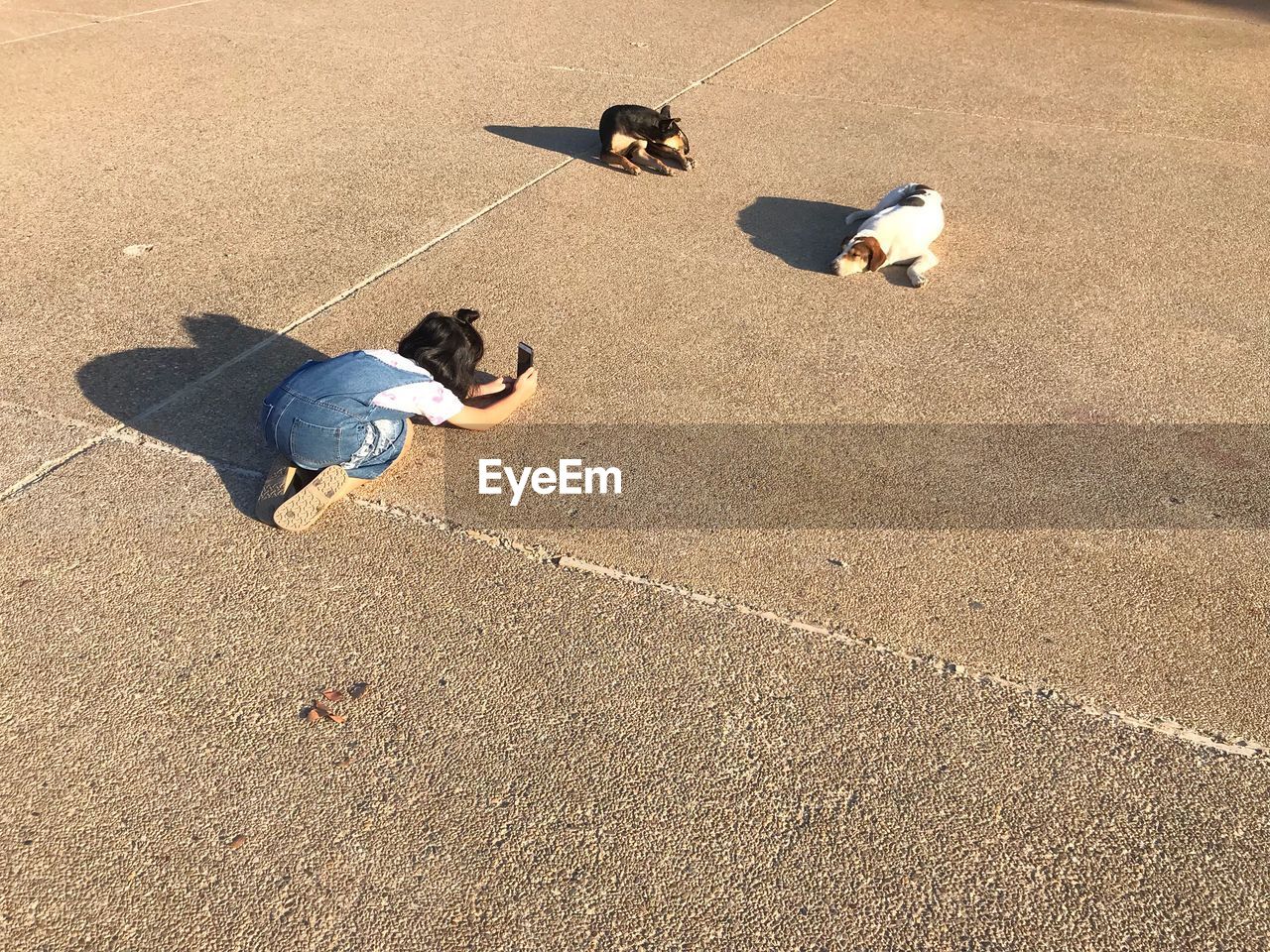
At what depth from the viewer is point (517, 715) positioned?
303 cm

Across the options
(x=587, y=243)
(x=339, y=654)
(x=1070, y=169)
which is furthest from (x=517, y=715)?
(x=1070, y=169)

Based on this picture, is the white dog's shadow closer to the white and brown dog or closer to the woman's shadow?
the white and brown dog

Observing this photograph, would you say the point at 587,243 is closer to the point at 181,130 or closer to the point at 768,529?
the point at 768,529

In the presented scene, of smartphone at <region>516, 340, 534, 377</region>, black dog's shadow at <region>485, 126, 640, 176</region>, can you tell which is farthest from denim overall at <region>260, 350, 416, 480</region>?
black dog's shadow at <region>485, 126, 640, 176</region>

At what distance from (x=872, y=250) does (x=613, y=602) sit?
2814mm

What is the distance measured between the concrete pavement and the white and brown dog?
13cm

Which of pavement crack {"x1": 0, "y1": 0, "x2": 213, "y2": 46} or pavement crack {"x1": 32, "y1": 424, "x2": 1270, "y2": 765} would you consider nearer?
pavement crack {"x1": 32, "y1": 424, "x2": 1270, "y2": 765}

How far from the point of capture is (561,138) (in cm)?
735

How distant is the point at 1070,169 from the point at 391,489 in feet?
16.7

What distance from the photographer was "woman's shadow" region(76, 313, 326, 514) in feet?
13.6

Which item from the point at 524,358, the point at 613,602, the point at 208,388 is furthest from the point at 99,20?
the point at 613,602

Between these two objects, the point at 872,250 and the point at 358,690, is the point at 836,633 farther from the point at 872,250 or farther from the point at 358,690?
the point at 872,250

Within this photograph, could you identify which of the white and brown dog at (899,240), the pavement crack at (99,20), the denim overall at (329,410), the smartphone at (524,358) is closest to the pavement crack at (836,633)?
the denim overall at (329,410)

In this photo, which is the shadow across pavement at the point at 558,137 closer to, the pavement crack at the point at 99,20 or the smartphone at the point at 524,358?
the smartphone at the point at 524,358
